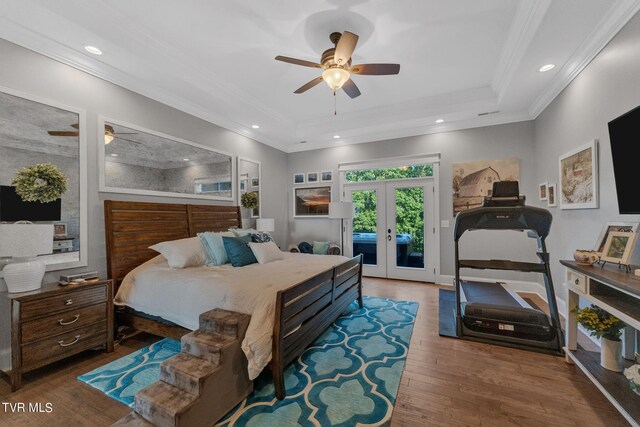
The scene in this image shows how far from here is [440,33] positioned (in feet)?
8.96

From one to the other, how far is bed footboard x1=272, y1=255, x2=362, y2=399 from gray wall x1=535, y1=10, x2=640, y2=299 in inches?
97.1

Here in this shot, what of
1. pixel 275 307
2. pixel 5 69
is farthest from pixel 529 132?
pixel 5 69

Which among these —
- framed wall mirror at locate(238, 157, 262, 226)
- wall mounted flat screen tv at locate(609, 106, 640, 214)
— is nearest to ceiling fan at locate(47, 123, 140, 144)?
framed wall mirror at locate(238, 157, 262, 226)

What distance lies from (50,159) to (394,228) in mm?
5093

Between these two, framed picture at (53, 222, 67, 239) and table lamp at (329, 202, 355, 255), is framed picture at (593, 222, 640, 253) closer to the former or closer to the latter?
table lamp at (329, 202, 355, 255)

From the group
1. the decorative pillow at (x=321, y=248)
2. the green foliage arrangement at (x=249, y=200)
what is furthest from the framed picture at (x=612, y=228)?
the green foliage arrangement at (x=249, y=200)

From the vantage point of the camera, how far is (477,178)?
4625 mm

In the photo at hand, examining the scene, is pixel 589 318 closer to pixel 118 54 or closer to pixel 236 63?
pixel 236 63

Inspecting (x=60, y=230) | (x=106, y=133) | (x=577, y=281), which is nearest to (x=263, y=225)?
(x=106, y=133)

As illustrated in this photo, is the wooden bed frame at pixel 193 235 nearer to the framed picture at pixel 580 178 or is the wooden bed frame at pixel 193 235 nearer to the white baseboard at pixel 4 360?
the white baseboard at pixel 4 360

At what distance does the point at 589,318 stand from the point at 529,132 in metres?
3.42

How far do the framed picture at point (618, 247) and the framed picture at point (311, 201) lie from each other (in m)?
4.36

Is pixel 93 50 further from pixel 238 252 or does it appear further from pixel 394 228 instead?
pixel 394 228

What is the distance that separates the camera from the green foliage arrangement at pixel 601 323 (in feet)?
6.44
